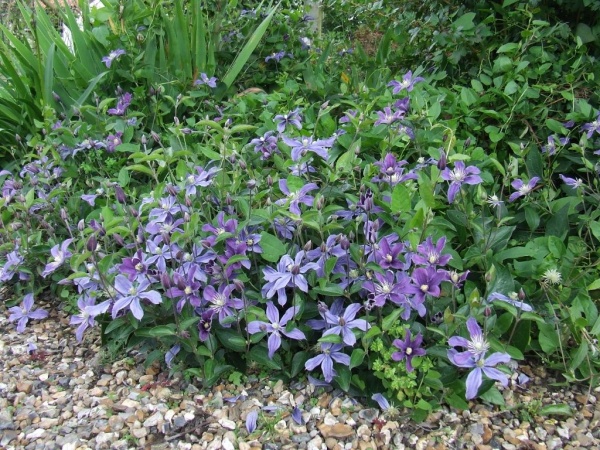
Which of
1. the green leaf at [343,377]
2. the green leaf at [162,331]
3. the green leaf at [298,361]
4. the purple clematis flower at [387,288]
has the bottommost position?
the green leaf at [343,377]

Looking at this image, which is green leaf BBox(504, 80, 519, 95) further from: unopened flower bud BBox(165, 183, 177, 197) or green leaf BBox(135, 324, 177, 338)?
green leaf BBox(135, 324, 177, 338)

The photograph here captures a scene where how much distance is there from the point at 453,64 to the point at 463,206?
1179 mm

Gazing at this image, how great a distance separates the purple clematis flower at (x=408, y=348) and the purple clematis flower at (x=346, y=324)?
0.11 meters

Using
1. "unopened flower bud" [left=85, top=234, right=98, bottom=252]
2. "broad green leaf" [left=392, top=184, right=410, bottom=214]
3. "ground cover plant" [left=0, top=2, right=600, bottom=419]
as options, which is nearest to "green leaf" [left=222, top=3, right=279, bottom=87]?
"ground cover plant" [left=0, top=2, right=600, bottom=419]

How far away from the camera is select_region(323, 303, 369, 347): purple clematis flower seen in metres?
1.57

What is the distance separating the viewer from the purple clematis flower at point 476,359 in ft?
4.55

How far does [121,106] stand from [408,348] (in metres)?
1.86

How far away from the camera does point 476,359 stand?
1.43m

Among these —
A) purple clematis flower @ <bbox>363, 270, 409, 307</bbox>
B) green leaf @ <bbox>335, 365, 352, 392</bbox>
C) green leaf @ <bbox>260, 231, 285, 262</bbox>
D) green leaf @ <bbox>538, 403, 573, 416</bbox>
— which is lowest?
green leaf @ <bbox>538, 403, 573, 416</bbox>

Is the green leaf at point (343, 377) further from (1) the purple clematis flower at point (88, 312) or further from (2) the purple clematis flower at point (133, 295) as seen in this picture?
(1) the purple clematis flower at point (88, 312)

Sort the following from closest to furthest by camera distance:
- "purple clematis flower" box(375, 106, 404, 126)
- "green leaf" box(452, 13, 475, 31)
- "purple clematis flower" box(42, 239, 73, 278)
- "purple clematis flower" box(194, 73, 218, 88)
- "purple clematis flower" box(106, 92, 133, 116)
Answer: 1. "purple clematis flower" box(42, 239, 73, 278)
2. "purple clematis flower" box(375, 106, 404, 126)
3. "green leaf" box(452, 13, 475, 31)
4. "purple clematis flower" box(106, 92, 133, 116)
5. "purple clematis flower" box(194, 73, 218, 88)

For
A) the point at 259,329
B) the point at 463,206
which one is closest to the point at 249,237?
the point at 259,329

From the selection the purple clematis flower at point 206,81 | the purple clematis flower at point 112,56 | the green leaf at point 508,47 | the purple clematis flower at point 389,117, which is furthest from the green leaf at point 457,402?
the purple clematis flower at point 112,56

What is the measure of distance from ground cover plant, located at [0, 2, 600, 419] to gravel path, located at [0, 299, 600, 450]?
0.23 feet
